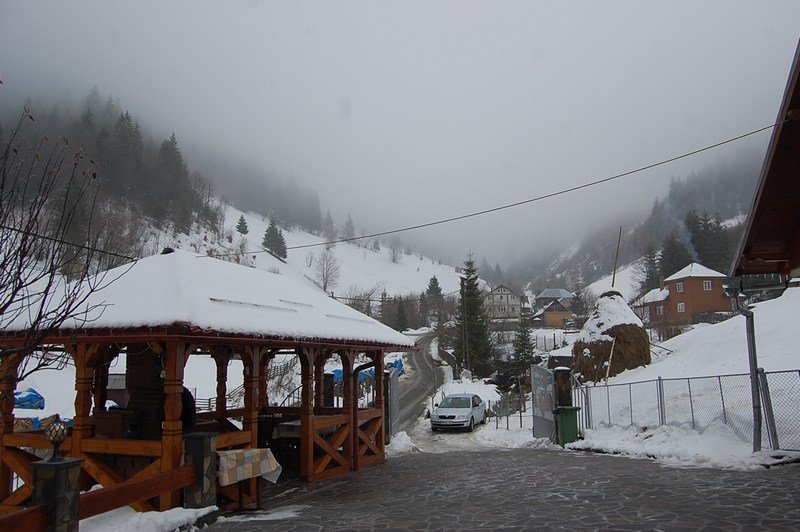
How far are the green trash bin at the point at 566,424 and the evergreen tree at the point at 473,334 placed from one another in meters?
31.5

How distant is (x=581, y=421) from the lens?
17.5m

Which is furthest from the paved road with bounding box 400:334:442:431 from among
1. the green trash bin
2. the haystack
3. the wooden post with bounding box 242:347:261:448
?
the wooden post with bounding box 242:347:261:448

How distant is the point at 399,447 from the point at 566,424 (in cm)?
493

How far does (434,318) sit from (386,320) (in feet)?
55.7

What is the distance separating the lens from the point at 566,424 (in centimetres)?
1619

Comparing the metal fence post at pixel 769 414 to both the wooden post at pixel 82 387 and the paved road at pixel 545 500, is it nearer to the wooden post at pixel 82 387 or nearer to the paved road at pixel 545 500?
the paved road at pixel 545 500

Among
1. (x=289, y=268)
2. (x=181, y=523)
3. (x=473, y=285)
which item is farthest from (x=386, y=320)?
(x=181, y=523)

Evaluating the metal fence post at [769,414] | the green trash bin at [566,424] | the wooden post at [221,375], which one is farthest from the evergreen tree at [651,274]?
the wooden post at [221,375]

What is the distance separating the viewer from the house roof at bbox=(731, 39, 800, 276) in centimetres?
649

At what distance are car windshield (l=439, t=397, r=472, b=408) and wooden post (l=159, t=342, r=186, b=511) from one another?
18.6 metres

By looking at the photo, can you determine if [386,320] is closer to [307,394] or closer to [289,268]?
[289,268]

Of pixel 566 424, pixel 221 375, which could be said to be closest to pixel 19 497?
pixel 221 375

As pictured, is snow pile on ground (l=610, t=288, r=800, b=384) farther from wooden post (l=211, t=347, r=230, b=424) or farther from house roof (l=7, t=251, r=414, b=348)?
wooden post (l=211, t=347, r=230, b=424)

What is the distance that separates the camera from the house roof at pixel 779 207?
649 centimetres
